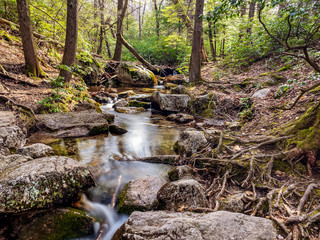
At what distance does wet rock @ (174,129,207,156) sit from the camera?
15.6ft

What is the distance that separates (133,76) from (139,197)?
13419 mm

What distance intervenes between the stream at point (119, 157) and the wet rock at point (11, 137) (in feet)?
4.50

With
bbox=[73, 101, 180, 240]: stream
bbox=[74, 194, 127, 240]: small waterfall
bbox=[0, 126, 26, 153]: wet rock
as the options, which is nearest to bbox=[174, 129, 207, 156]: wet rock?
bbox=[73, 101, 180, 240]: stream

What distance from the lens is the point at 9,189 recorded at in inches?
104

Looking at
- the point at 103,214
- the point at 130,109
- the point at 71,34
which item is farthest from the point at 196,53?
the point at 103,214

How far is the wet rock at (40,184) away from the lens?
262 cm

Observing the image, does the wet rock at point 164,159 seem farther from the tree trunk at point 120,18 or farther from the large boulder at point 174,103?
the tree trunk at point 120,18

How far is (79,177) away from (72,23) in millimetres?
6578

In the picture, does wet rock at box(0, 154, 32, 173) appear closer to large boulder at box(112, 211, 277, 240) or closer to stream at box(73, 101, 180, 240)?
stream at box(73, 101, 180, 240)

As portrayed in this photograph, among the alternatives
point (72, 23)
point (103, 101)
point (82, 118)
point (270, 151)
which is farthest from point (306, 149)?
point (103, 101)

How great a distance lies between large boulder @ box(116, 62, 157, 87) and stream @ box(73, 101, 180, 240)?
27.8ft

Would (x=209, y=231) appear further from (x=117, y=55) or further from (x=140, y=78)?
(x=117, y=55)

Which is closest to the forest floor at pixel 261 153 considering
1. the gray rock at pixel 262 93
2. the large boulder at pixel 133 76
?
the gray rock at pixel 262 93

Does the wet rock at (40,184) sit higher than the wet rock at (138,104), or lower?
lower
